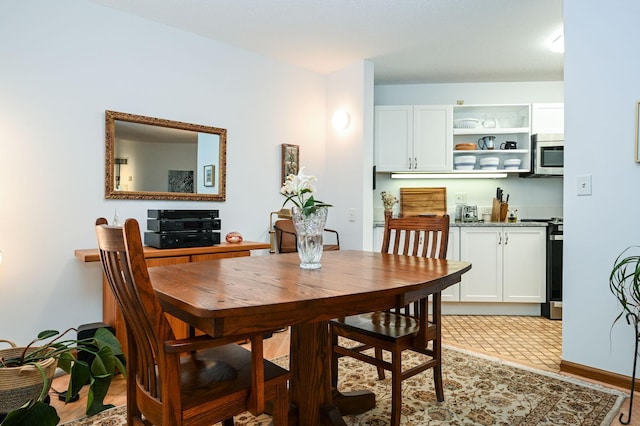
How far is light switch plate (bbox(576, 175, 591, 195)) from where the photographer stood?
2.49 metres

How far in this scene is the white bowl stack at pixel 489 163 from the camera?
445cm

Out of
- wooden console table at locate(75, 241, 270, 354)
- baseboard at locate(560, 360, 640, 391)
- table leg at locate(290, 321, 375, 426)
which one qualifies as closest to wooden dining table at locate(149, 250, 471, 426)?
table leg at locate(290, 321, 375, 426)

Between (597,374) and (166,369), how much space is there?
2.55 m

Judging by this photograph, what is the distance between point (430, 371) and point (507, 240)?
2.04 metres

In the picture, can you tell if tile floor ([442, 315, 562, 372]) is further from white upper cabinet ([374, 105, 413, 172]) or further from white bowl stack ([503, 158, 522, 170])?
white upper cabinet ([374, 105, 413, 172])

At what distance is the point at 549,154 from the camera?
4.31 metres

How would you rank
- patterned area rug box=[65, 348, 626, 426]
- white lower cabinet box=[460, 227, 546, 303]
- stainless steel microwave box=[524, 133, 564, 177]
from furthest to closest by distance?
stainless steel microwave box=[524, 133, 564, 177], white lower cabinet box=[460, 227, 546, 303], patterned area rug box=[65, 348, 626, 426]

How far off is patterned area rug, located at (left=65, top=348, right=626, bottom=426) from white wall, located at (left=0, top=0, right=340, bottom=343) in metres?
1.09

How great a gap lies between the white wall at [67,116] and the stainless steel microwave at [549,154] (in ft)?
10.8

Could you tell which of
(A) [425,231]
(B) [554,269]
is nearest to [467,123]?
(B) [554,269]

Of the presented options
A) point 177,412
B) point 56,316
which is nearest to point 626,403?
point 177,412

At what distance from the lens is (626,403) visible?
2.17 metres

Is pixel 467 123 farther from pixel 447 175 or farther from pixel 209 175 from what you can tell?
pixel 209 175

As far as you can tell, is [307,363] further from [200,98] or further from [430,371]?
[200,98]
